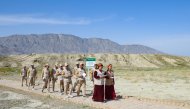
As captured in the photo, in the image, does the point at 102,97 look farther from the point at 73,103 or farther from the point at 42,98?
the point at 42,98

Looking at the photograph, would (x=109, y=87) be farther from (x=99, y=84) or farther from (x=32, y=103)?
(x=32, y=103)

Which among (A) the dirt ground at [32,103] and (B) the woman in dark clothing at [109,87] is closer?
(A) the dirt ground at [32,103]

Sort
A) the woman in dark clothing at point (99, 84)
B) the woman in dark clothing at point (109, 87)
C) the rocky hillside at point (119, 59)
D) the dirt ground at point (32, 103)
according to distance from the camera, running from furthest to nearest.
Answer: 1. the rocky hillside at point (119, 59)
2. the woman in dark clothing at point (109, 87)
3. the woman in dark clothing at point (99, 84)
4. the dirt ground at point (32, 103)

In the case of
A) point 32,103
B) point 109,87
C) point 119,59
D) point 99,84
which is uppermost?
point 119,59

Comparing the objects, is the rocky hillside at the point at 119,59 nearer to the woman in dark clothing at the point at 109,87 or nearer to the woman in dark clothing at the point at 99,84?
the woman in dark clothing at the point at 109,87

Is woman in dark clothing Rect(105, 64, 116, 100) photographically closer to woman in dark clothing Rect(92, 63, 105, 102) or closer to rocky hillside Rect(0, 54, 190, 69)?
woman in dark clothing Rect(92, 63, 105, 102)

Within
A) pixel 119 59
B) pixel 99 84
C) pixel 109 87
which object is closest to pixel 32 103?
pixel 99 84

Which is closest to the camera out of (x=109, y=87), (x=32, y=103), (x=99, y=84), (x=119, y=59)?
(x=99, y=84)

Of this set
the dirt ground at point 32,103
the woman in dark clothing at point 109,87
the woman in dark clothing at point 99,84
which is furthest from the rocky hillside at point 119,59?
the woman in dark clothing at point 99,84

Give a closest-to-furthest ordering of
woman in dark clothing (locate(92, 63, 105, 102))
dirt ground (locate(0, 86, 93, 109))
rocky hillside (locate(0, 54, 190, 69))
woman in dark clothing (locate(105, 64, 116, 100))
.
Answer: dirt ground (locate(0, 86, 93, 109)) → woman in dark clothing (locate(92, 63, 105, 102)) → woman in dark clothing (locate(105, 64, 116, 100)) → rocky hillside (locate(0, 54, 190, 69))

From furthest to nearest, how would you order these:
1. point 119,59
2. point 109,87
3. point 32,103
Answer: point 119,59
point 32,103
point 109,87

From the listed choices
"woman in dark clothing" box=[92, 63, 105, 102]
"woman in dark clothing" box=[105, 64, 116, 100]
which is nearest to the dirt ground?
"woman in dark clothing" box=[92, 63, 105, 102]

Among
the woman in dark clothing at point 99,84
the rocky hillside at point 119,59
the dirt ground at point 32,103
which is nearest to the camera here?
the dirt ground at point 32,103

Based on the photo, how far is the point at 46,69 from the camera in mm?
25906
